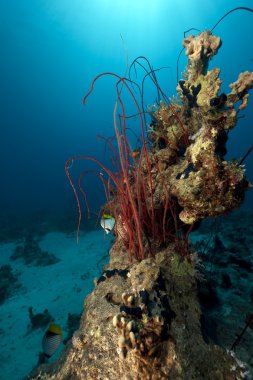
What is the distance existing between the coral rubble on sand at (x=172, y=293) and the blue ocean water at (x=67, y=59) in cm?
5171

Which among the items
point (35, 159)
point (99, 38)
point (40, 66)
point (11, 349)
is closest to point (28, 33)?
point (40, 66)

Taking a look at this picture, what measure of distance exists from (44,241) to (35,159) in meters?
97.2

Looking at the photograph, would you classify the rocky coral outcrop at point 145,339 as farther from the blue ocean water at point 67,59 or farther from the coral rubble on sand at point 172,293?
the blue ocean water at point 67,59

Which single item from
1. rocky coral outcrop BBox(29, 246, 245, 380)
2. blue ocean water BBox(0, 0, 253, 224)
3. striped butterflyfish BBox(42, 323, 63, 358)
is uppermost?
blue ocean water BBox(0, 0, 253, 224)

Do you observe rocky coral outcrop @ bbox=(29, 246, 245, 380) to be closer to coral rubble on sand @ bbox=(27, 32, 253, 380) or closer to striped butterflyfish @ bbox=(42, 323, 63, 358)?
coral rubble on sand @ bbox=(27, 32, 253, 380)

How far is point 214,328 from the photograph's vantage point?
8.66 ft

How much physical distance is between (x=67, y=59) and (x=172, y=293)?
11266 cm

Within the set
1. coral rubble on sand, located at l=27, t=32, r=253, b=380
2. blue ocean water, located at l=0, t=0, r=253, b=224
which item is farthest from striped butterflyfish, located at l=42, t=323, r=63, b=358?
blue ocean water, located at l=0, t=0, r=253, b=224

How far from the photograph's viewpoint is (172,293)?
2.60 meters

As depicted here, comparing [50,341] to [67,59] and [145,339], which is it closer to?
[145,339]

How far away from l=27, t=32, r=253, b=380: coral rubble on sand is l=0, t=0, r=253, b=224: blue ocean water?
51.7m

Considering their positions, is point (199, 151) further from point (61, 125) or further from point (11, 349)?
point (61, 125)

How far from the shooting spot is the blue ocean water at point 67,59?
67.2 meters

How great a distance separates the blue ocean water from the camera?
67250 mm
